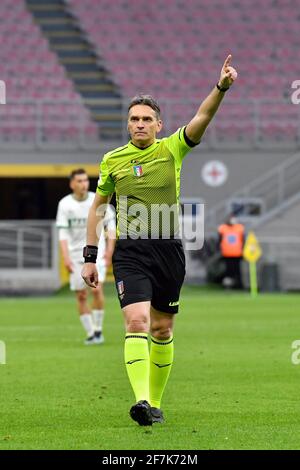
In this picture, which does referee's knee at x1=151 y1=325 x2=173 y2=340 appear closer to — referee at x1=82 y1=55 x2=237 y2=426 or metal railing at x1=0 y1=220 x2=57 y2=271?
referee at x1=82 y1=55 x2=237 y2=426

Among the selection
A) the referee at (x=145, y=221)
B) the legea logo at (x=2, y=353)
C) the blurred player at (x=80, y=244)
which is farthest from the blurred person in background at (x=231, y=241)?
the referee at (x=145, y=221)

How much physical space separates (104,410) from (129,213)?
5.25 feet

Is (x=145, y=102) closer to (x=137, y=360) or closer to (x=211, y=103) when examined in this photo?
(x=211, y=103)

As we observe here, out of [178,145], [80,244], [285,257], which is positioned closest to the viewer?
[178,145]

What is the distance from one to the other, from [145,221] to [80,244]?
726cm

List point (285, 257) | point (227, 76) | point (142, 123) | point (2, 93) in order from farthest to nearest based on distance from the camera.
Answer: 1. point (2, 93)
2. point (285, 257)
3. point (142, 123)
4. point (227, 76)

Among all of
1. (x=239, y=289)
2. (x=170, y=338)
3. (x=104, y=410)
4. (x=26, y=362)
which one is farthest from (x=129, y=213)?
(x=239, y=289)

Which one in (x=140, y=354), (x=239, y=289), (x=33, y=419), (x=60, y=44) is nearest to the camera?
(x=140, y=354)

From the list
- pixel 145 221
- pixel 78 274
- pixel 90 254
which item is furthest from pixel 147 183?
pixel 78 274

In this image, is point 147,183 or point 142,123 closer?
point 142,123

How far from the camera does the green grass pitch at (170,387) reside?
24.0 ft

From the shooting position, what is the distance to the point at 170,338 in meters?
8.30

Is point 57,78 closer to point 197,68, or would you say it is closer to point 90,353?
point 197,68

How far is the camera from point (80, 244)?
15.2 meters
